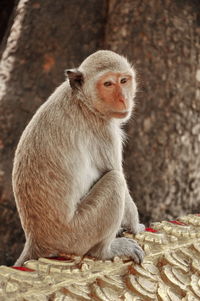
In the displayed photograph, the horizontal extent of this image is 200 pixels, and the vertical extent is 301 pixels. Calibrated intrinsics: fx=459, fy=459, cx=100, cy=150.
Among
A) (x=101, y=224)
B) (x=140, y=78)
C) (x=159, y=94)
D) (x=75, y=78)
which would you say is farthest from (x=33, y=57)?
(x=101, y=224)

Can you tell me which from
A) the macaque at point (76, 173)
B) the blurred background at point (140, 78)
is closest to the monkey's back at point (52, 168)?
the macaque at point (76, 173)

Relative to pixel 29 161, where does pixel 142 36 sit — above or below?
above

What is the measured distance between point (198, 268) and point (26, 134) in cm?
64

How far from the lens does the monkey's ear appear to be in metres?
1.40

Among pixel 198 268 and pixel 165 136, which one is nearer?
pixel 198 268

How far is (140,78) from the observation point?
225cm

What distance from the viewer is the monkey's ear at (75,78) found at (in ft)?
4.61

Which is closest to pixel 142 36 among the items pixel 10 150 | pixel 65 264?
pixel 10 150

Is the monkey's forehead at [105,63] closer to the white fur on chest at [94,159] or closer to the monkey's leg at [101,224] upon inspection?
the white fur on chest at [94,159]

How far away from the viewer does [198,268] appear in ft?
4.39

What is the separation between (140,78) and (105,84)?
2.98 feet

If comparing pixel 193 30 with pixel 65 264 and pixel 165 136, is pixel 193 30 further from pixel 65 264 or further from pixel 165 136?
pixel 65 264

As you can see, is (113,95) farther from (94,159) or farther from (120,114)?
(94,159)

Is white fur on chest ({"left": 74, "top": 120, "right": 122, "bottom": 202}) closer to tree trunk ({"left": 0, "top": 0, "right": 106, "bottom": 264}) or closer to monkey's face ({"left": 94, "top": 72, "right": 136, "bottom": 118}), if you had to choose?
monkey's face ({"left": 94, "top": 72, "right": 136, "bottom": 118})
